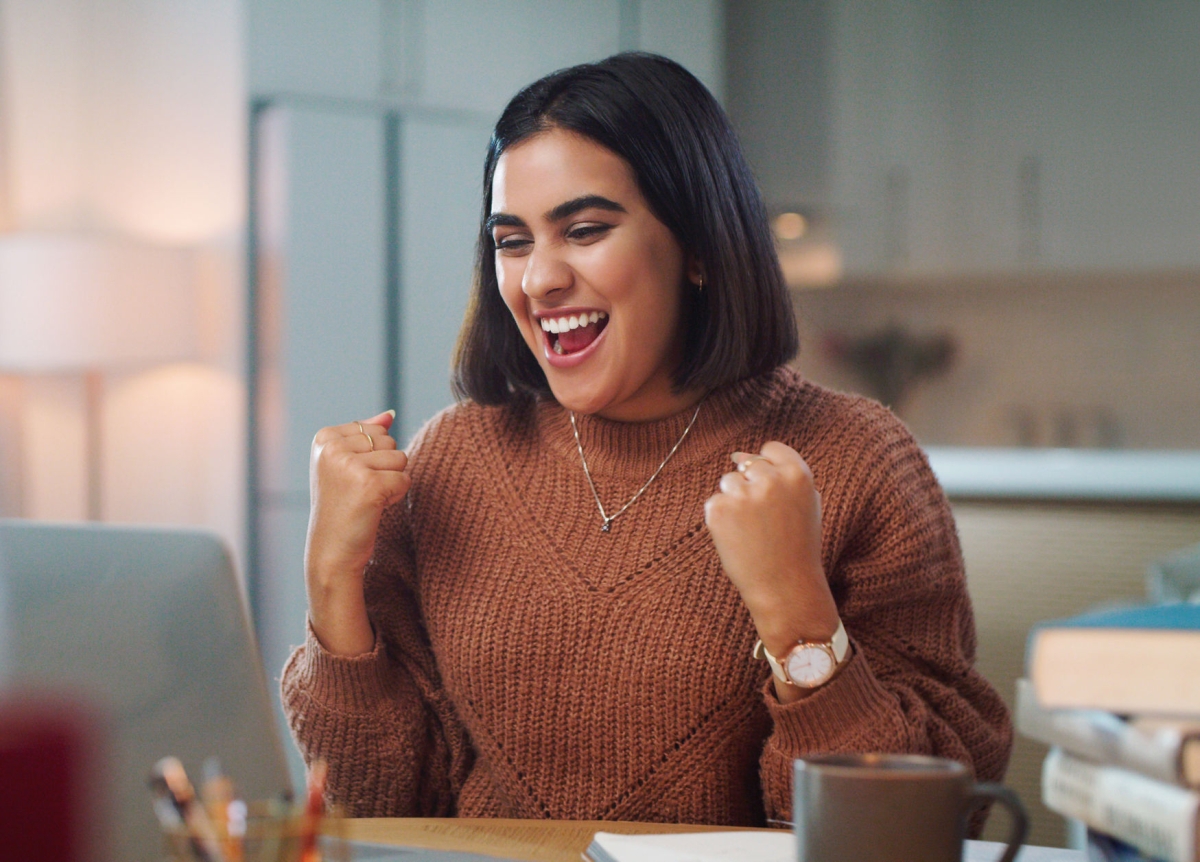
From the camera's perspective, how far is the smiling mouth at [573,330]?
1.24 metres

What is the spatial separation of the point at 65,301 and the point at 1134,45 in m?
3.45

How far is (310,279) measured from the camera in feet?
10.9

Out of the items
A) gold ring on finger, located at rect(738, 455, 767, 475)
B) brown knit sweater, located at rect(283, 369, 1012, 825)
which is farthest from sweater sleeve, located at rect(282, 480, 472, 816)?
gold ring on finger, located at rect(738, 455, 767, 475)

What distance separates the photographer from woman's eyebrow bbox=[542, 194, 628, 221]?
3.95 feet

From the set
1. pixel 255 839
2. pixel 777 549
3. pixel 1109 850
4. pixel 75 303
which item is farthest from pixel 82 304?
pixel 1109 850

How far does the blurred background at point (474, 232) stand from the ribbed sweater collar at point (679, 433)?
744 millimetres

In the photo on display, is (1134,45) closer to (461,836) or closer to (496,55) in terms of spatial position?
(496,55)

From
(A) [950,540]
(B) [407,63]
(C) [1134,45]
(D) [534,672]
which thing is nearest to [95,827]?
(D) [534,672]

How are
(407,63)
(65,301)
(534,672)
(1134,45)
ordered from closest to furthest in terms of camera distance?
1. (534,672)
2. (65,301)
3. (407,63)
4. (1134,45)

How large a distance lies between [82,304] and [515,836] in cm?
244

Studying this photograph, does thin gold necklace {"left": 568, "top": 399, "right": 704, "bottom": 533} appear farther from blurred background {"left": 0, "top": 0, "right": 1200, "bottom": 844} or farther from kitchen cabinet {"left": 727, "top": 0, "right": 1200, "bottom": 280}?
kitchen cabinet {"left": 727, "top": 0, "right": 1200, "bottom": 280}

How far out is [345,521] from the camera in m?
1.17

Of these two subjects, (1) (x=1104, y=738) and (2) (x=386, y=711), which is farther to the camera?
(2) (x=386, y=711)

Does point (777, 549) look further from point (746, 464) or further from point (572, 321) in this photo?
point (572, 321)
